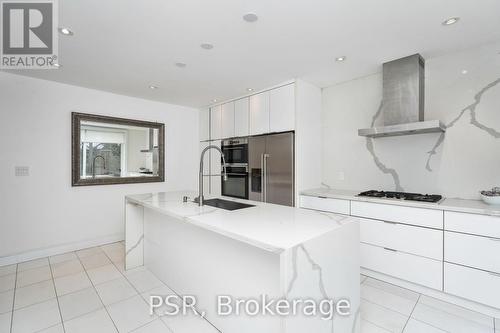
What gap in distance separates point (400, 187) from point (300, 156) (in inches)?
47.7

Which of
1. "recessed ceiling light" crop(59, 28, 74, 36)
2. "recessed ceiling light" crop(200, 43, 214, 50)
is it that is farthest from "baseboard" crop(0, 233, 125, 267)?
"recessed ceiling light" crop(200, 43, 214, 50)

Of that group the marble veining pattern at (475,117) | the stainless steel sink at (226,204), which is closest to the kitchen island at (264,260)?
the stainless steel sink at (226,204)

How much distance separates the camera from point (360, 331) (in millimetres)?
1653

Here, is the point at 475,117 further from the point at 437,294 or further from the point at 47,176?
the point at 47,176

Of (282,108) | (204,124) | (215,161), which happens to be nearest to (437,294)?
(282,108)

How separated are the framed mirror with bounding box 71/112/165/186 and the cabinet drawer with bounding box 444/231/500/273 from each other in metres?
3.98

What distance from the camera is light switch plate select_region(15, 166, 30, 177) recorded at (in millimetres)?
2889

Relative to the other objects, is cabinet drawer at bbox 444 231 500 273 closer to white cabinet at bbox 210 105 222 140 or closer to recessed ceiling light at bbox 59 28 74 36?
white cabinet at bbox 210 105 222 140

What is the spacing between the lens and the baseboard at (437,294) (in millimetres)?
1847

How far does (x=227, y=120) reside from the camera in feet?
13.3

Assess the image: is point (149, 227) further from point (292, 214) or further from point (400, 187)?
point (400, 187)

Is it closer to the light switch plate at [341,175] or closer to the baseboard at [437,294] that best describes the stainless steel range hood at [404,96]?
the light switch plate at [341,175]

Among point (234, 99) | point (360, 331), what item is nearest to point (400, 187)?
point (360, 331)

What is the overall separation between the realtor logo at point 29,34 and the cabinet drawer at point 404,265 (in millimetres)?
3454
